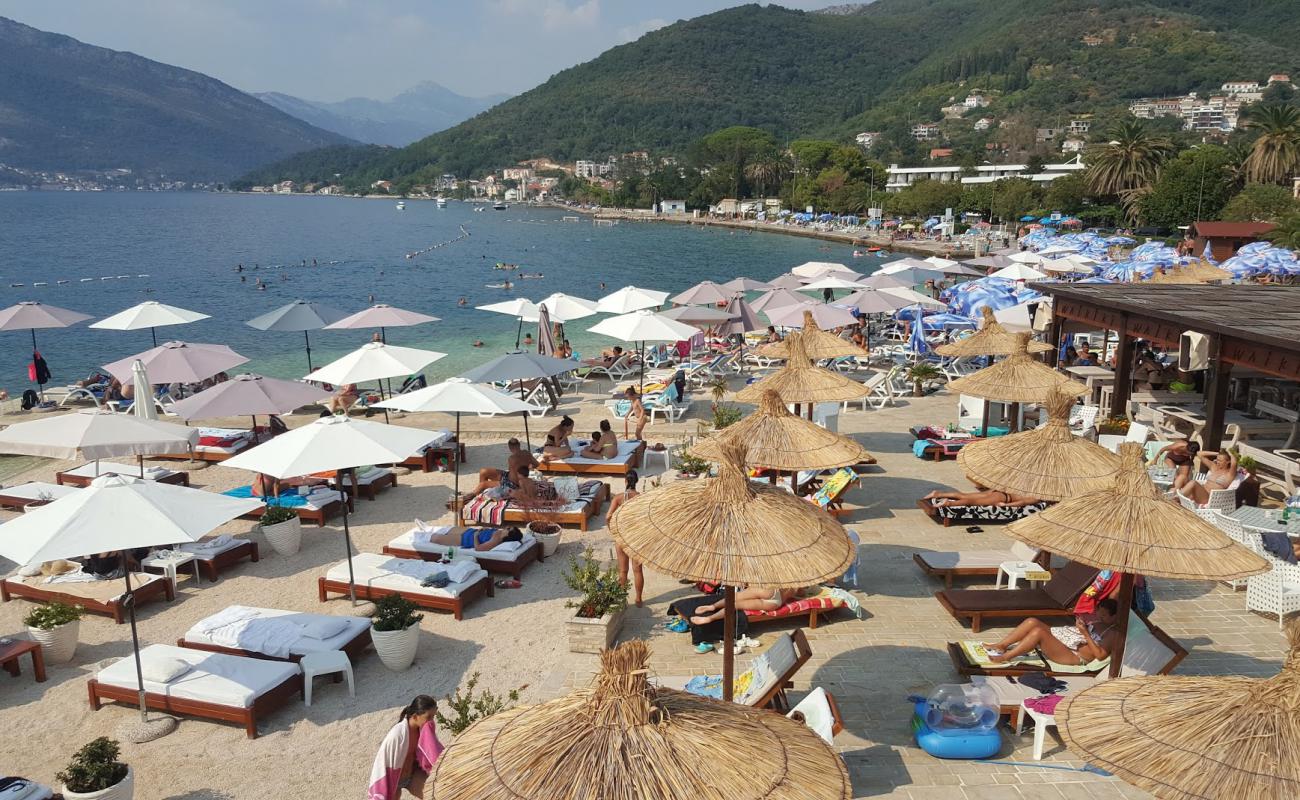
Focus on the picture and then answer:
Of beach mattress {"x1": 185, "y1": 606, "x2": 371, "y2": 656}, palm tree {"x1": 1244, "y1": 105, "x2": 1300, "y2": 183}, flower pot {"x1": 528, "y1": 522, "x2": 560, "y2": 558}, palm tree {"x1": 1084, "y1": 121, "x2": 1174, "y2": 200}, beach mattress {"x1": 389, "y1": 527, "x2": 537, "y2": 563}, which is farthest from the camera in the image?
palm tree {"x1": 1084, "y1": 121, "x2": 1174, "y2": 200}

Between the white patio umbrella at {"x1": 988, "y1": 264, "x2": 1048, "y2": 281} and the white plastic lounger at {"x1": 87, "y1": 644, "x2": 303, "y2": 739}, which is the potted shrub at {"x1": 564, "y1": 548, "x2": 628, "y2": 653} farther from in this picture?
the white patio umbrella at {"x1": 988, "y1": 264, "x2": 1048, "y2": 281}

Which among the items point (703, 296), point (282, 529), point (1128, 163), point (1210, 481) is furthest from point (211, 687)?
point (1128, 163)

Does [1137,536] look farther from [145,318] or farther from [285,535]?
[145,318]

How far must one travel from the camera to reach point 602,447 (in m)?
12.0

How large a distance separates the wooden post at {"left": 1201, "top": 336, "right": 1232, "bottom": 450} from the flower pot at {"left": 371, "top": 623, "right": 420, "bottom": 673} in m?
9.99

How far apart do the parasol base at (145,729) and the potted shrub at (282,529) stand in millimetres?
3308

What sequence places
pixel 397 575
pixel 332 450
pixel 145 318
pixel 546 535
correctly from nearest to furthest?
pixel 332 450 < pixel 397 575 < pixel 546 535 < pixel 145 318

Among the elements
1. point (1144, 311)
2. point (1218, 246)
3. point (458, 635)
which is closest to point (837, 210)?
point (1218, 246)

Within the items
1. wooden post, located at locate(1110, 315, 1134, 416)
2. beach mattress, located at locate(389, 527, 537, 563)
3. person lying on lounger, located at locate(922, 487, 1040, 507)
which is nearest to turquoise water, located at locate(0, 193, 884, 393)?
beach mattress, located at locate(389, 527, 537, 563)

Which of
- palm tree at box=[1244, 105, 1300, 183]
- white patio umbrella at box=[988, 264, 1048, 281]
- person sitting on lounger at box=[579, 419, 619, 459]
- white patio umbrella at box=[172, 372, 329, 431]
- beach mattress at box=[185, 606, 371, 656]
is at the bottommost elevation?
beach mattress at box=[185, 606, 371, 656]

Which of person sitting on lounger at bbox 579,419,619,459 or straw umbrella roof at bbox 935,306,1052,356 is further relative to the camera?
straw umbrella roof at bbox 935,306,1052,356

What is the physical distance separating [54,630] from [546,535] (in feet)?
15.2

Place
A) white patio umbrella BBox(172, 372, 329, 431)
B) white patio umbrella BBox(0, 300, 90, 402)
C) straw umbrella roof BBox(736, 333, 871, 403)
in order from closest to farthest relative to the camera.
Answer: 1. straw umbrella roof BBox(736, 333, 871, 403)
2. white patio umbrella BBox(172, 372, 329, 431)
3. white patio umbrella BBox(0, 300, 90, 402)

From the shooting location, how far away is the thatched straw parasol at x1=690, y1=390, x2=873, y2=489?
7.80 meters
